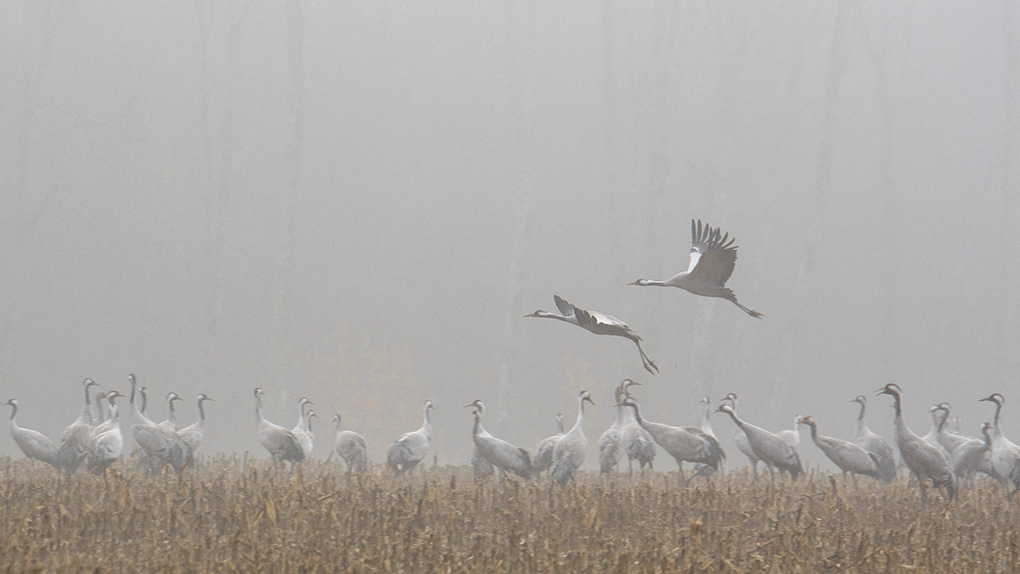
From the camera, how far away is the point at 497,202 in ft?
89.3

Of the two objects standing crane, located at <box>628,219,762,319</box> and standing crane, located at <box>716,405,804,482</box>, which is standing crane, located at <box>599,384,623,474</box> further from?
standing crane, located at <box>628,219,762,319</box>

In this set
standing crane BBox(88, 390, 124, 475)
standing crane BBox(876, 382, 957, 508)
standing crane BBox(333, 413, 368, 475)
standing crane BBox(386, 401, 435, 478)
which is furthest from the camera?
standing crane BBox(333, 413, 368, 475)

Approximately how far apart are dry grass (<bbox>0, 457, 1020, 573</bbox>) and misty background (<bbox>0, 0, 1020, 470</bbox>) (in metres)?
15.9

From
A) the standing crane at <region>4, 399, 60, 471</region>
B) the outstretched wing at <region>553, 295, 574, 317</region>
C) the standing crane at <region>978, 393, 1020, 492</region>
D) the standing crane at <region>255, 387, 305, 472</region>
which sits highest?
the outstretched wing at <region>553, 295, 574, 317</region>

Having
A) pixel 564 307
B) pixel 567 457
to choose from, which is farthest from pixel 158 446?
pixel 564 307

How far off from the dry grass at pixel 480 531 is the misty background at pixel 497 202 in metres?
15.9

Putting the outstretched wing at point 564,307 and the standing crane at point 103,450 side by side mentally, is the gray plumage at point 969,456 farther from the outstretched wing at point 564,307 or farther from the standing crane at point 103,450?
the standing crane at point 103,450

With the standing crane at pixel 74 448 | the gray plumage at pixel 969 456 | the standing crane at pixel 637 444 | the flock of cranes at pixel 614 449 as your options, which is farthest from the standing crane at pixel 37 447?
the gray plumage at pixel 969 456

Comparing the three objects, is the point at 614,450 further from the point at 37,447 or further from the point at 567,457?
the point at 37,447

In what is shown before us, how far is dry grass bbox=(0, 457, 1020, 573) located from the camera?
185 inches

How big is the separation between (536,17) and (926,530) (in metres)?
25.0

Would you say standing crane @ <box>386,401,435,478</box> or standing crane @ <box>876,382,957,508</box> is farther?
standing crane @ <box>386,401,435,478</box>

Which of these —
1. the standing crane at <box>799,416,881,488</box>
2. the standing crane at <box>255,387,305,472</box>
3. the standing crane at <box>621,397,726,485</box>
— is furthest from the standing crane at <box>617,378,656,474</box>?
the standing crane at <box>255,387,305,472</box>

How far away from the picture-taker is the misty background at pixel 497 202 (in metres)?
24.3
